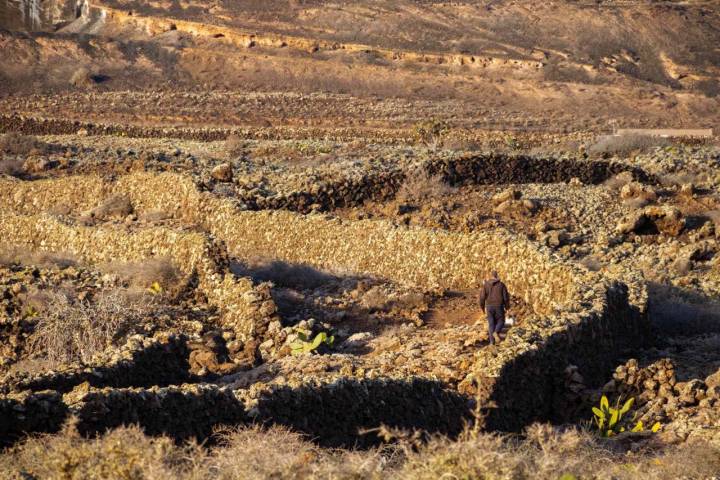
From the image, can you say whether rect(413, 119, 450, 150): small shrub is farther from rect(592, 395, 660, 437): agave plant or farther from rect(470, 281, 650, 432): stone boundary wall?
rect(592, 395, 660, 437): agave plant

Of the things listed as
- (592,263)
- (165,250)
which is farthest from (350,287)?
(592,263)

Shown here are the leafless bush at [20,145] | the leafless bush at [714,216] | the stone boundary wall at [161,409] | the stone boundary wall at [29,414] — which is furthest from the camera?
the leafless bush at [20,145]

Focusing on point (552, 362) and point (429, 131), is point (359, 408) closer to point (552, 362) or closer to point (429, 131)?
point (552, 362)

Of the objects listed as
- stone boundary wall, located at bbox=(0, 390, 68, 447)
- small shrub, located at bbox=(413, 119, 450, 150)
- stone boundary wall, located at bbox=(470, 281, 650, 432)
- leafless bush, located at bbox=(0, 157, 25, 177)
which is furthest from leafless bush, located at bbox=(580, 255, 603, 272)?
small shrub, located at bbox=(413, 119, 450, 150)

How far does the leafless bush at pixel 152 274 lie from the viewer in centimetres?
1944

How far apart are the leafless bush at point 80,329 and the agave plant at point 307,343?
215cm

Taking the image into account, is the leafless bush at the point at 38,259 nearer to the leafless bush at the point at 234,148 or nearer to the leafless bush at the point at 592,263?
the leafless bush at the point at 592,263

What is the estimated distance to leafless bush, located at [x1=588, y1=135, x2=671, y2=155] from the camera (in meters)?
33.2

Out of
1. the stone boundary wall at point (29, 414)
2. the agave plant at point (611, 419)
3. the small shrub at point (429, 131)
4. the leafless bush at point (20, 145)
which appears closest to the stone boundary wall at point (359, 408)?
the stone boundary wall at point (29, 414)

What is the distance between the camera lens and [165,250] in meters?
20.8

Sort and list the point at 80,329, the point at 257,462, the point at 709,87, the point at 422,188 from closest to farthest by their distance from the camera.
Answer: the point at 257,462 < the point at 80,329 < the point at 422,188 < the point at 709,87

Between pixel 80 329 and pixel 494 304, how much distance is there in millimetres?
5002

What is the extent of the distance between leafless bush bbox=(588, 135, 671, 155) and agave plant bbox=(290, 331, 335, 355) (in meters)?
18.3

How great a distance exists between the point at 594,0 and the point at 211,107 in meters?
36.7
